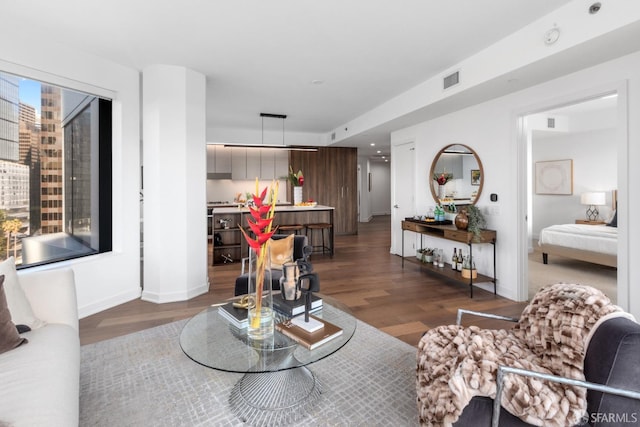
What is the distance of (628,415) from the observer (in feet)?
3.89

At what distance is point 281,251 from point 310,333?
1.87m

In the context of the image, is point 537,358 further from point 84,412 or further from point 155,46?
point 155,46

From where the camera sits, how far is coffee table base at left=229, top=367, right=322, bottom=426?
1802 mm

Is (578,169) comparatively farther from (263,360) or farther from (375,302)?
(263,360)

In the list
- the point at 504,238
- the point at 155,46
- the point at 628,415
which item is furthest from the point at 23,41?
the point at 504,238

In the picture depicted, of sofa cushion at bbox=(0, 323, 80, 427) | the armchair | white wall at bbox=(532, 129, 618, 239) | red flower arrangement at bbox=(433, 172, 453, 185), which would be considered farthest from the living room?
white wall at bbox=(532, 129, 618, 239)

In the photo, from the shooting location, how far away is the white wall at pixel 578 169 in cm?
616

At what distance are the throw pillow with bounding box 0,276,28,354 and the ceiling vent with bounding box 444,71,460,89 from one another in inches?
172

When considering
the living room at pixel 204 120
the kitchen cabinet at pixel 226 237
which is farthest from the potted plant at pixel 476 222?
the kitchen cabinet at pixel 226 237

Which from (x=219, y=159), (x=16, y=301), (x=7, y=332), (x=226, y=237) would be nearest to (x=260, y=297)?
(x=7, y=332)

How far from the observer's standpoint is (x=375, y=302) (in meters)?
3.67

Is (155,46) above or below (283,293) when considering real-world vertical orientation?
above

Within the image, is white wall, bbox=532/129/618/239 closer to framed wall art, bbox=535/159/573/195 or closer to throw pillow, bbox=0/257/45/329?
framed wall art, bbox=535/159/573/195

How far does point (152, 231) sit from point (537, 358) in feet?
12.6
